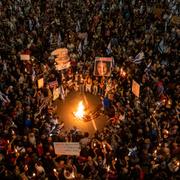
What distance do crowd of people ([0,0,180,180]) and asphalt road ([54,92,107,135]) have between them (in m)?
0.39

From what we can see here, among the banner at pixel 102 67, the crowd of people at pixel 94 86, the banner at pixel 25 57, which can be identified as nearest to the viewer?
the crowd of people at pixel 94 86

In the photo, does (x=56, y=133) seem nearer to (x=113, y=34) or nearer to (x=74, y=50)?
(x=74, y=50)

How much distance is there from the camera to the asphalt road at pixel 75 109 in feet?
60.8

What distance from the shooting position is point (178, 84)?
63.6ft

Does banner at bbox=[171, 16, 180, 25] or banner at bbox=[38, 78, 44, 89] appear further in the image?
banner at bbox=[171, 16, 180, 25]

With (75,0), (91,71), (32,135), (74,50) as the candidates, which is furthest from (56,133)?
(75,0)

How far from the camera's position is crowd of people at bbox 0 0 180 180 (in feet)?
50.0

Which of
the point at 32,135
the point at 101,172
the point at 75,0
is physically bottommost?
the point at 101,172

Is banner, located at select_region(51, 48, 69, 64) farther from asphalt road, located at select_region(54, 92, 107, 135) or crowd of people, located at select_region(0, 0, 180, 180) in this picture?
asphalt road, located at select_region(54, 92, 107, 135)

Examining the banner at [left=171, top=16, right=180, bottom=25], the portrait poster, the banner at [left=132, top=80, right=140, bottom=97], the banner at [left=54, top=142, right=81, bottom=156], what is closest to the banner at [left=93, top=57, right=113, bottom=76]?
the banner at [left=132, top=80, right=140, bottom=97]

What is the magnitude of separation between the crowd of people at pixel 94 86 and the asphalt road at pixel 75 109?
386 millimetres

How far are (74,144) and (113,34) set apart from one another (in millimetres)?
10495

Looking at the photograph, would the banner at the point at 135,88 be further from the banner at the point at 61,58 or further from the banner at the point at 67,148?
the banner at the point at 67,148

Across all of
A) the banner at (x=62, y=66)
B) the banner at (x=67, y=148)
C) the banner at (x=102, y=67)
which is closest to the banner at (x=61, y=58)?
the banner at (x=62, y=66)
